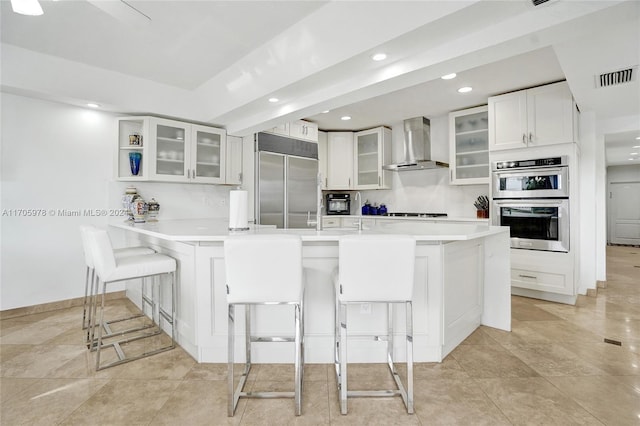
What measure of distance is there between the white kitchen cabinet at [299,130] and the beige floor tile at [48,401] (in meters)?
3.53

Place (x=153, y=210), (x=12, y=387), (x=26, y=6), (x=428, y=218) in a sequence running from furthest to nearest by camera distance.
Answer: (x=428, y=218) → (x=153, y=210) → (x=12, y=387) → (x=26, y=6)

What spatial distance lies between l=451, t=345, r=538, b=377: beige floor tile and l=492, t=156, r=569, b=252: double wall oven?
1.84 meters

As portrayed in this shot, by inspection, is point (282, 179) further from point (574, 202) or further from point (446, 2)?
point (574, 202)

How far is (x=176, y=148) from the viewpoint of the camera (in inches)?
153

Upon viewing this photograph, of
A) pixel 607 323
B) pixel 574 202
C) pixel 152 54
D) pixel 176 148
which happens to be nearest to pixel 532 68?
pixel 574 202

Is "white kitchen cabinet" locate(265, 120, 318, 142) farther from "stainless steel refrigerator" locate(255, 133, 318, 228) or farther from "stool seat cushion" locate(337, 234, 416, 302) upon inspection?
"stool seat cushion" locate(337, 234, 416, 302)

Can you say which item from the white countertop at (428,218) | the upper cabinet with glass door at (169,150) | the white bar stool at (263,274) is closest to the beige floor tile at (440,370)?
the white bar stool at (263,274)

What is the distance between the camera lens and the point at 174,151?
3855 mm

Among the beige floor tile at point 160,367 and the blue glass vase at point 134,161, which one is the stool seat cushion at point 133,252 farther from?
the blue glass vase at point 134,161

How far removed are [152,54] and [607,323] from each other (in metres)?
5.15

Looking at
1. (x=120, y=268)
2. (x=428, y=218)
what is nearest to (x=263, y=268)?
(x=120, y=268)

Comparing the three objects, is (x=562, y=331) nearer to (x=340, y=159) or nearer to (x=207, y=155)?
(x=340, y=159)

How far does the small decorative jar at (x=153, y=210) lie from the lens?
12.3 ft

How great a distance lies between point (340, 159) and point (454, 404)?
4.46 m
